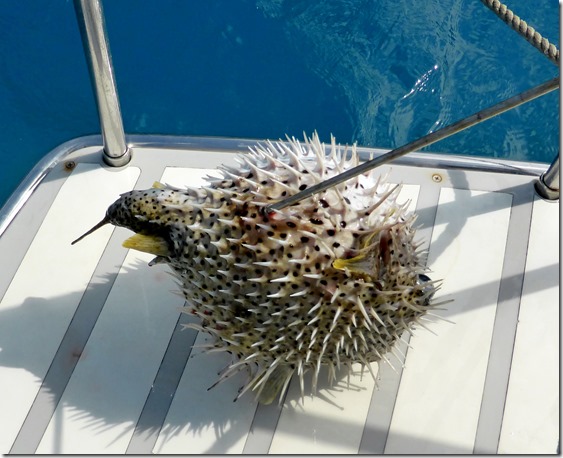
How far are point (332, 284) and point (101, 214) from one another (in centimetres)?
125

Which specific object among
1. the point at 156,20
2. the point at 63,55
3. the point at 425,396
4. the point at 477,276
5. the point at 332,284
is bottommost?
the point at 63,55

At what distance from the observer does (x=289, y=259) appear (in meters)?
1.89

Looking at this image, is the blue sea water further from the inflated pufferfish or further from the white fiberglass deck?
the inflated pufferfish

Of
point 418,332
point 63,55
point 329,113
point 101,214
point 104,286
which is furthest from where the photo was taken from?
point 63,55

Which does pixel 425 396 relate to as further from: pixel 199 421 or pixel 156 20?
pixel 156 20

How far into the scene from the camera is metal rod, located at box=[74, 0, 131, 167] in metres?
2.63

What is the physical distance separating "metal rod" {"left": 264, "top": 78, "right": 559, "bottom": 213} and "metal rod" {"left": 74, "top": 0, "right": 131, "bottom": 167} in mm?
1168

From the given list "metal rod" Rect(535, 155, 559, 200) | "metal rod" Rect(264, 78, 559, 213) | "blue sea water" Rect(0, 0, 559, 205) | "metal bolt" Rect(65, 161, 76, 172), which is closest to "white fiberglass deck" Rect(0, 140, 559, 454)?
"metal rod" Rect(535, 155, 559, 200)

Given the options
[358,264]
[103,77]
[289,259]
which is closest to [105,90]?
[103,77]

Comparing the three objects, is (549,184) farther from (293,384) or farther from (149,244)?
(149,244)

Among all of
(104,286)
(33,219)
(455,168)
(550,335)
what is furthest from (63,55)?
(550,335)

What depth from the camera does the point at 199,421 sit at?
228 centimetres

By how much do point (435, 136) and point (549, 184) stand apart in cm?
136

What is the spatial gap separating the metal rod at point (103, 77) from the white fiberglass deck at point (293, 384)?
7.6 inches
